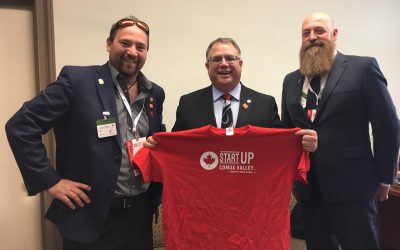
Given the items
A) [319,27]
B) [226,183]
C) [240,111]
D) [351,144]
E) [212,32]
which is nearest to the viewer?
[226,183]

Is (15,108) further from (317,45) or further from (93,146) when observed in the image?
(317,45)

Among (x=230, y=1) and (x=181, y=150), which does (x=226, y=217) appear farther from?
(x=230, y=1)

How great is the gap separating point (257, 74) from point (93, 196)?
2.08 metres

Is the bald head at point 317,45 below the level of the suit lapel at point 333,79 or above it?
above

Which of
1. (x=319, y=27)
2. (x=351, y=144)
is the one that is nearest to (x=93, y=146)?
(x=351, y=144)

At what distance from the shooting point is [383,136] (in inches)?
67.2

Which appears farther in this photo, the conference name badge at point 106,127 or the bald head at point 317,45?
the bald head at point 317,45

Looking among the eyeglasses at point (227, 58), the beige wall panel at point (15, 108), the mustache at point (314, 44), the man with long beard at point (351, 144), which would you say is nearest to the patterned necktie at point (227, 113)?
the eyeglasses at point (227, 58)

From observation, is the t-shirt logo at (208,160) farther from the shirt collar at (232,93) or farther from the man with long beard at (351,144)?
the man with long beard at (351,144)

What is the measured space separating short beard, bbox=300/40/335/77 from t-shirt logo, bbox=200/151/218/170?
2.60 ft

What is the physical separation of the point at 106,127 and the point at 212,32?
172cm

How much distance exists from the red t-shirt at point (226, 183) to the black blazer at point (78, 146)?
8.3 inches

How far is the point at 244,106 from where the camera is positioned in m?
1.86

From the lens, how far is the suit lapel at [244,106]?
71.6 inches
